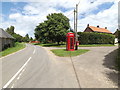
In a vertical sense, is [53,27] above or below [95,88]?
above

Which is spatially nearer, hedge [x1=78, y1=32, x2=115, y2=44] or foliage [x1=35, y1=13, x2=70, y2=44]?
foliage [x1=35, y1=13, x2=70, y2=44]

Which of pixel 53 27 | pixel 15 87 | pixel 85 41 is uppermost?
pixel 53 27

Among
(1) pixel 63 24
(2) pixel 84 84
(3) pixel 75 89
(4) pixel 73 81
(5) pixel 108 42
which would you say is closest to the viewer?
(3) pixel 75 89

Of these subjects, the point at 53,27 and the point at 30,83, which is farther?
the point at 53,27

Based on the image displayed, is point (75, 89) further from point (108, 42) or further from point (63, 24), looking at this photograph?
point (108, 42)

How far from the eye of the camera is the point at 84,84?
14.0ft

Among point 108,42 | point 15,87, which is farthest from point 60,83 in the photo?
point 108,42

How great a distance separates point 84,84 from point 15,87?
9.58ft

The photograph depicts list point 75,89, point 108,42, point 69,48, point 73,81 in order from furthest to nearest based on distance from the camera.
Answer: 1. point 108,42
2. point 69,48
3. point 73,81
4. point 75,89

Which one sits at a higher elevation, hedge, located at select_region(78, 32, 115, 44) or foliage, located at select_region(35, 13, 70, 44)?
foliage, located at select_region(35, 13, 70, 44)

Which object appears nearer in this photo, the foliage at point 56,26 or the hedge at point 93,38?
the foliage at point 56,26

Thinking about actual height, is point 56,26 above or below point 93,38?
above

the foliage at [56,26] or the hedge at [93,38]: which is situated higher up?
the foliage at [56,26]

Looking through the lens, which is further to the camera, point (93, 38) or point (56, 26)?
point (93, 38)
